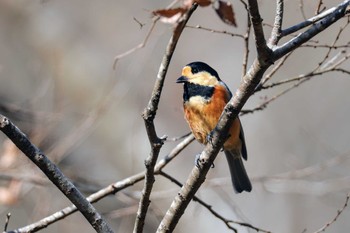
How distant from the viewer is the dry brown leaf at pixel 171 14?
2172 mm

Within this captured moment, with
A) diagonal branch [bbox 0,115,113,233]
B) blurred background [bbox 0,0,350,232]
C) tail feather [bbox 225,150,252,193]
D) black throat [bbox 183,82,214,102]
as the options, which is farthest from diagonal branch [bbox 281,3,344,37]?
blurred background [bbox 0,0,350,232]

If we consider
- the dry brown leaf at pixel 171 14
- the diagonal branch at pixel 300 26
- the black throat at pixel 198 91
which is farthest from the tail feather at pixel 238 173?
the dry brown leaf at pixel 171 14

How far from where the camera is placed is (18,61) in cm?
759

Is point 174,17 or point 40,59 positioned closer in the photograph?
point 174,17

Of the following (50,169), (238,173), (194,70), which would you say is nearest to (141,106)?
(238,173)

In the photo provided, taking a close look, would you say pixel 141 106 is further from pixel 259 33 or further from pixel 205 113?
pixel 259 33

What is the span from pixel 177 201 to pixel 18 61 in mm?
5120

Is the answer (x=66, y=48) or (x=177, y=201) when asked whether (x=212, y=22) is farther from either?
(x=177, y=201)

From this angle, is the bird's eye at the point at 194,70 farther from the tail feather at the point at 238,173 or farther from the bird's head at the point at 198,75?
the tail feather at the point at 238,173

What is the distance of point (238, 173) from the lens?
4605mm

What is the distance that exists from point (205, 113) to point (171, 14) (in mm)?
1772

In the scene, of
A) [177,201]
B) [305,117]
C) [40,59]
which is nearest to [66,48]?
[40,59]

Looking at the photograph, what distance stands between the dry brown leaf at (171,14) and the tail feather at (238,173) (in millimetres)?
2483

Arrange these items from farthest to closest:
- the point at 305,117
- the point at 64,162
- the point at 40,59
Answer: the point at 305,117 < the point at 40,59 < the point at 64,162
